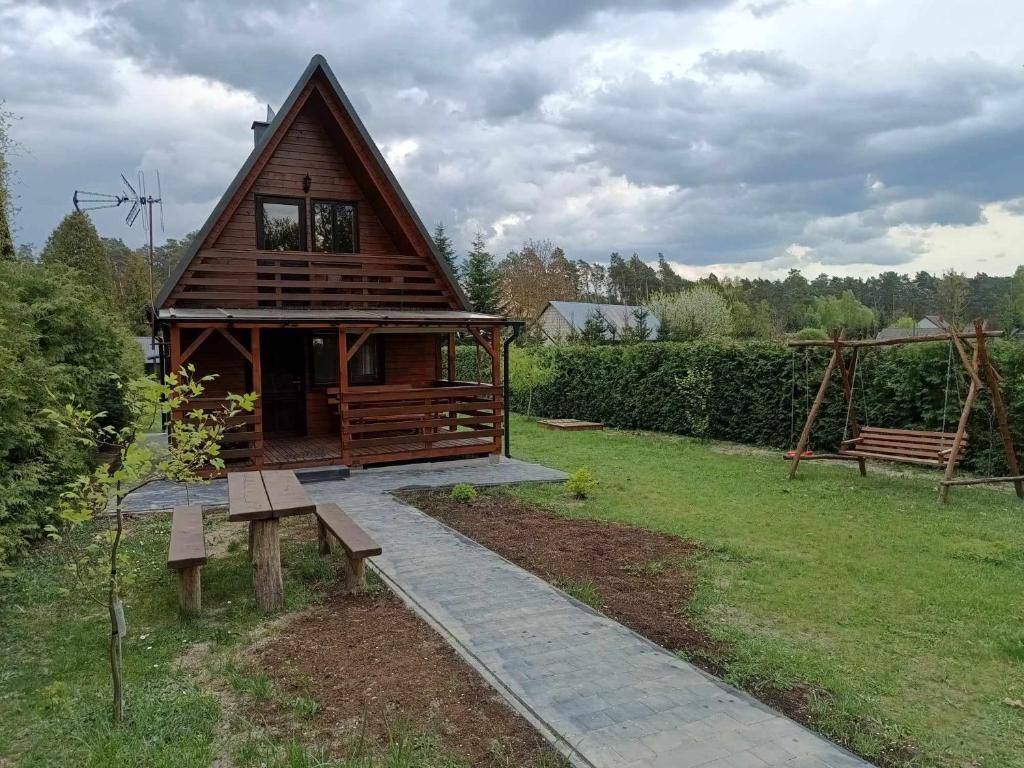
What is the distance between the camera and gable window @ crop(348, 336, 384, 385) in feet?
47.5

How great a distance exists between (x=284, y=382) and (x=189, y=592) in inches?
374

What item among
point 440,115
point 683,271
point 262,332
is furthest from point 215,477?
point 683,271

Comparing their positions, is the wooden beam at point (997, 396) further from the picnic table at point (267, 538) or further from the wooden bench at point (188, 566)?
the wooden bench at point (188, 566)

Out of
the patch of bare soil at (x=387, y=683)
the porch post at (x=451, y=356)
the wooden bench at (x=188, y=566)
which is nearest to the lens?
the patch of bare soil at (x=387, y=683)

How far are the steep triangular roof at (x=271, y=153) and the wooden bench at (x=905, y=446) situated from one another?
826cm

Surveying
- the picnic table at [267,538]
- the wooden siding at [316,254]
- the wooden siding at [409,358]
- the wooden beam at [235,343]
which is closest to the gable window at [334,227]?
the wooden siding at [316,254]

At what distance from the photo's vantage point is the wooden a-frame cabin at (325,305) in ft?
38.6

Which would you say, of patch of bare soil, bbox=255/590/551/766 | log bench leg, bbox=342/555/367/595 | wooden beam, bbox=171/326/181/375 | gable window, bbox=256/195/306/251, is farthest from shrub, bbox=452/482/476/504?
gable window, bbox=256/195/306/251

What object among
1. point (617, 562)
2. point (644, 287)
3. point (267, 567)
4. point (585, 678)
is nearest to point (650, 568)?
point (617, 562)

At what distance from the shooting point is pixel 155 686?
405 cm

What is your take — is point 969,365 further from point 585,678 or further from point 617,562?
point 585,678

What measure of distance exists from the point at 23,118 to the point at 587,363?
14.3 m

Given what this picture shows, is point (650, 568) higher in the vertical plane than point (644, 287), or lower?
lower

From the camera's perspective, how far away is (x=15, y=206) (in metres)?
12.1
